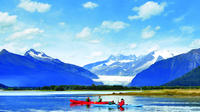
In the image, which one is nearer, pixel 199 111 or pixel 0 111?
pixel 199 111

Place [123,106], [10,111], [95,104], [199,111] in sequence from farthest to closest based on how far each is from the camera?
1. [95,104]
2. [123,106]
3. [10,111]
4. [199,111]

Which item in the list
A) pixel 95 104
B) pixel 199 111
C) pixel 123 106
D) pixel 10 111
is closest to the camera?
pixel 199 111

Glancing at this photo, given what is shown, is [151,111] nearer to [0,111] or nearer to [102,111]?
[102,111]

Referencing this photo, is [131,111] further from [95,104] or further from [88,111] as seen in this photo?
[95,104]

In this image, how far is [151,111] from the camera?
73.1 meters

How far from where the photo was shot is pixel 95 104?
93625 mm

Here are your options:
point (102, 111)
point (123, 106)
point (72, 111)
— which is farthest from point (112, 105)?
point (72, 111)

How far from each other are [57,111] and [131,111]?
1733 cm

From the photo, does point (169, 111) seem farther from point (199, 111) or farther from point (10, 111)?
point (10, 111)

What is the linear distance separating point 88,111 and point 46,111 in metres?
9.74

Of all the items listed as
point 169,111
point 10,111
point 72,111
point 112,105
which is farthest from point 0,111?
point 169,111

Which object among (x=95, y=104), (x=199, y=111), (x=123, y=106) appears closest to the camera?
(x=199, y=111)

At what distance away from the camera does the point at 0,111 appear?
76.1 meters

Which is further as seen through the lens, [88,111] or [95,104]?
[95,104]
